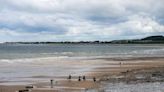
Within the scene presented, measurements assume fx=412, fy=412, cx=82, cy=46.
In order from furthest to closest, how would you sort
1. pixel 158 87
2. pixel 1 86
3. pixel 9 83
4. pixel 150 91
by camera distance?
pixel 9 83 < pixel 1 86 < pixel 158 87 < pixel 150 91

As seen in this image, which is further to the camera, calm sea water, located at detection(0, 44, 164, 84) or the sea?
calm sea water, located at detection(0, 44, 164, 84)

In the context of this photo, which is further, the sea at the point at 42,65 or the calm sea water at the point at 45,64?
the calm sea water at the point at 45,64

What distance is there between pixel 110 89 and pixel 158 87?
283 centimetres

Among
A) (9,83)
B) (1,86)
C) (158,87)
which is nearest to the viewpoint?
(158,87)

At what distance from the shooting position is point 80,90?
23.9m

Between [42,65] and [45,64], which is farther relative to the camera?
[45,64]

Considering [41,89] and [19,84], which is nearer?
[41,89]

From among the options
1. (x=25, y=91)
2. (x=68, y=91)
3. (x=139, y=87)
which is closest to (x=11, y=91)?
(x=25, y=91)

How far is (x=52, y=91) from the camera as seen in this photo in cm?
2402

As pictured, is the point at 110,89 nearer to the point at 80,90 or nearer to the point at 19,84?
the point at 80,90

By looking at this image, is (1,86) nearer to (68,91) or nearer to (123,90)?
(68,91)

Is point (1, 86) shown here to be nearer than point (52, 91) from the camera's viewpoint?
No

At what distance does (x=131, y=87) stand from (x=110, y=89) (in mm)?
1448

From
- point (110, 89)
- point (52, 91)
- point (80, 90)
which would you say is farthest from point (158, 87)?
point (52, 91)
